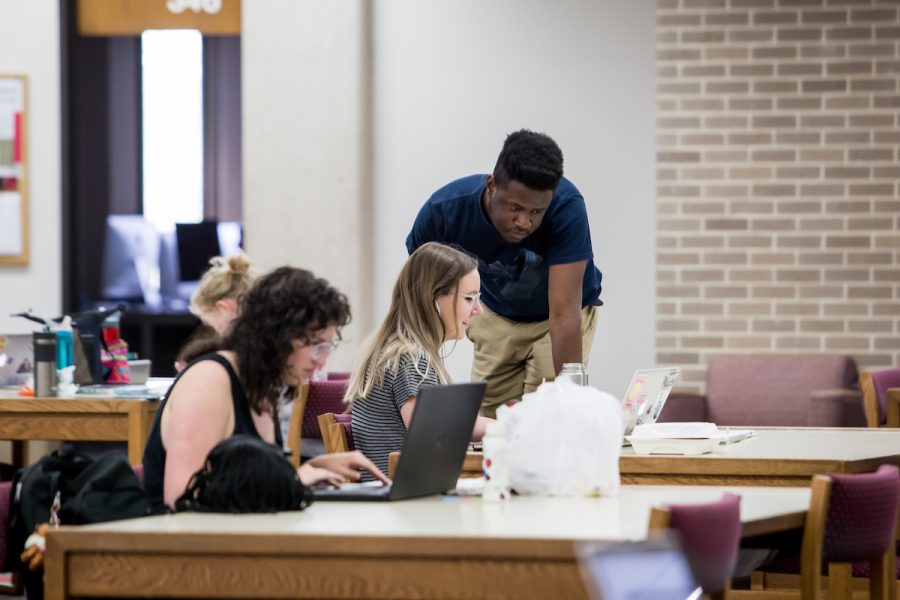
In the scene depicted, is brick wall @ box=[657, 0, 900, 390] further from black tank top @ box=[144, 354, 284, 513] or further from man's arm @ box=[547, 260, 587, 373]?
black tank top @ box=[144, 354, 284, 513]

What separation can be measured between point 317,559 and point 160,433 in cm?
63

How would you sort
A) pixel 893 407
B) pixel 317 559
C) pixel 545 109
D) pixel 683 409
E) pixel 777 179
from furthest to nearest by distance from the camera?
1. pixel 545 109
2. pixel 777 179
3. pixel 683 409
4. pixel 893 407
5. pixel 317 559

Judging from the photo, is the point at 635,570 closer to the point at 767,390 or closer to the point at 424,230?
the point at 424,230

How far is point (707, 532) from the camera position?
7.39ft

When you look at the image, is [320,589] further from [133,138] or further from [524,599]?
[133,138]

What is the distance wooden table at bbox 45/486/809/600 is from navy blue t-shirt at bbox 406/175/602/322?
78.4 inches

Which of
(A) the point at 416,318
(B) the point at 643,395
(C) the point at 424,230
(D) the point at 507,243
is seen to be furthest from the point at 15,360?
(B) the point at 643,395

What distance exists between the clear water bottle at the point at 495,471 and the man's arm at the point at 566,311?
157 centimetres

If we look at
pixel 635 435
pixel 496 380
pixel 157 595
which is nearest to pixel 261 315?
pixel 157 595

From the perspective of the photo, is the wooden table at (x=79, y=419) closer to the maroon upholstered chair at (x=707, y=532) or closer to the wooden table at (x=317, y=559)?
the wooden table at (x=317, y=559)

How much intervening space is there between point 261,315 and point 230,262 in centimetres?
214

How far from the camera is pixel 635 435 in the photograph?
343 centimetres

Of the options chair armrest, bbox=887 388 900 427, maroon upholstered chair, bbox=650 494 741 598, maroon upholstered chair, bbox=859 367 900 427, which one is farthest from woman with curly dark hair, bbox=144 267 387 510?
maroon upholstered chair, bbox=859 367 900 427

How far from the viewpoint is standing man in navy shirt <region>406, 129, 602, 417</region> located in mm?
3914
